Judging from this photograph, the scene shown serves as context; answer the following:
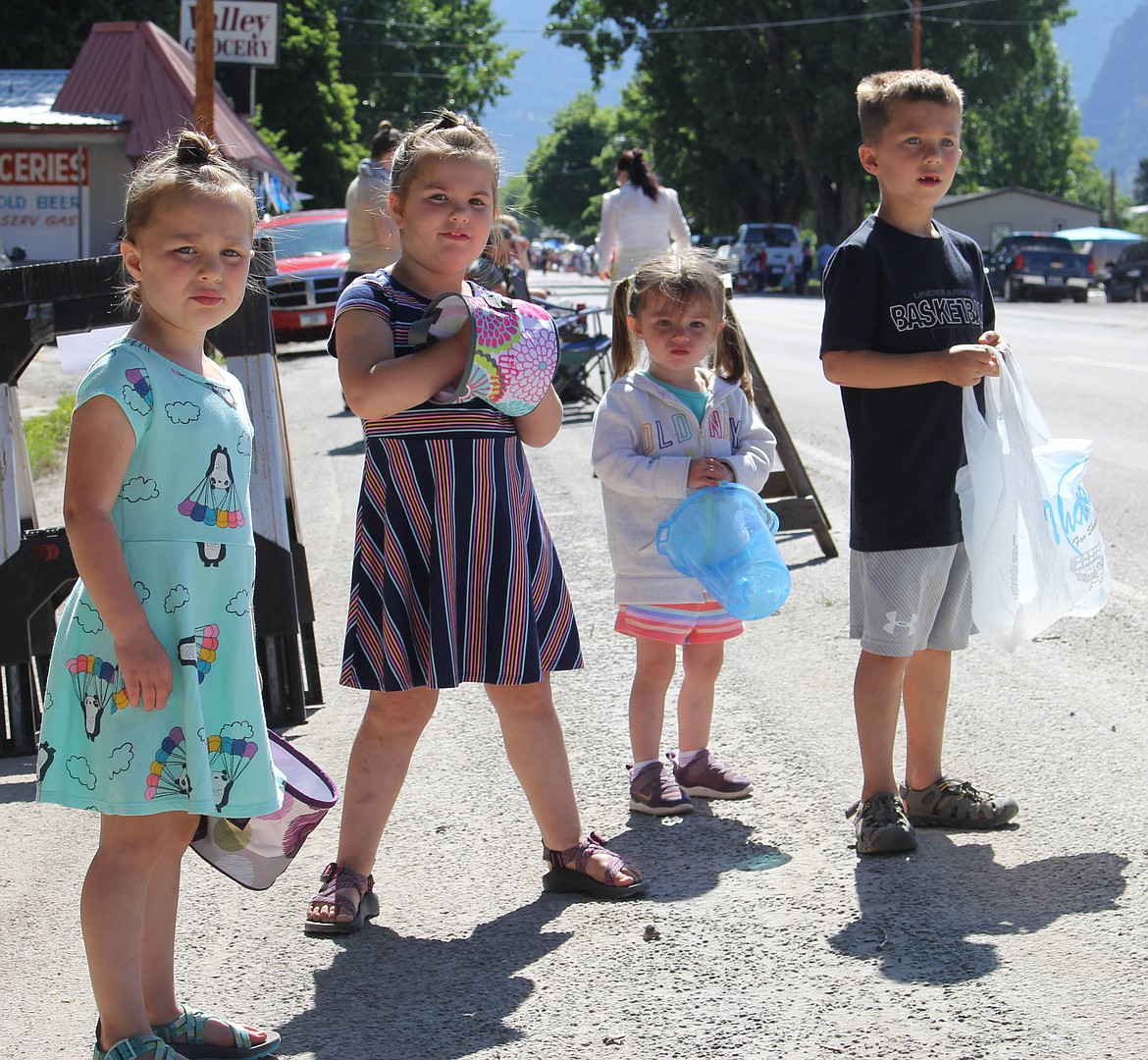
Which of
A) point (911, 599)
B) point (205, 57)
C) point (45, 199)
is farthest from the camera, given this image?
point (45, 199)

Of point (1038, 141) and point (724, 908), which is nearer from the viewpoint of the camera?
point (724, 908)

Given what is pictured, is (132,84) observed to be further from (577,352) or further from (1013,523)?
(1013,523)

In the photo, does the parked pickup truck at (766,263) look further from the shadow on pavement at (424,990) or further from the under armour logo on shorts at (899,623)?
the shadow on pavement at (424,990)

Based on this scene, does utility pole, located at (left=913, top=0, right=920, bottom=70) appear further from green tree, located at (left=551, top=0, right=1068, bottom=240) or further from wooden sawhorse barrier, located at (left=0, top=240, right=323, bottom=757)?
wooden sawhorse barrier, located at (left=0, top=240, right=323, bottom=757)

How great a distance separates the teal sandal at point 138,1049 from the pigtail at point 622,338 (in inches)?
88.0

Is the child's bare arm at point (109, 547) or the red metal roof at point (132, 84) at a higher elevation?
the red metal roof at point (132, 84)

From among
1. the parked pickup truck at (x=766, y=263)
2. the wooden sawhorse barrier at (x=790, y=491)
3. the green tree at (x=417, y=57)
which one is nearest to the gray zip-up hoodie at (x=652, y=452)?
the wooden sawhorse barrier at (x=790, y=491)

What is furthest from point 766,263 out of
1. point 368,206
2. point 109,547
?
point 109,547

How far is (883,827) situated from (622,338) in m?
1.54

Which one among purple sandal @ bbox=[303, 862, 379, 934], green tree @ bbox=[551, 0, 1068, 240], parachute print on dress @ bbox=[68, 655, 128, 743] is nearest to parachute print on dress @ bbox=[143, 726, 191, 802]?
parachute print on dress @ bbox=[68, 655, 128, 743]

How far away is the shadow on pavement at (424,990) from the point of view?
2.77 m

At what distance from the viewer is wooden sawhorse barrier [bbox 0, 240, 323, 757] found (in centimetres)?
446

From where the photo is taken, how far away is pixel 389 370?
3.05 meters

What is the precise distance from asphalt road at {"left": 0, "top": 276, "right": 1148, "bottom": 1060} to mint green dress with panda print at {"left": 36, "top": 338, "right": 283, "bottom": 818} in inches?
24.1
